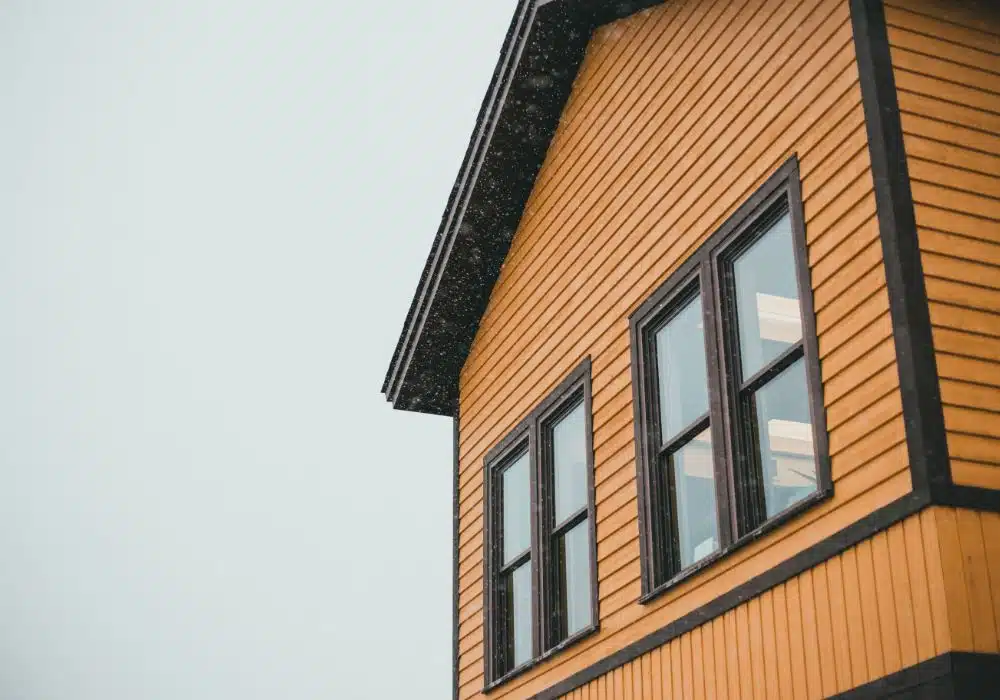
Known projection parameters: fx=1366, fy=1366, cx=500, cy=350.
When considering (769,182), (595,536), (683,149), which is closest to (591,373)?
(595,536)

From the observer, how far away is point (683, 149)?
34.5 ft

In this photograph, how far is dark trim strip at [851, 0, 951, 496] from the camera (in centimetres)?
710

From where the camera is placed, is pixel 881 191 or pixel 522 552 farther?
pixel 522 552

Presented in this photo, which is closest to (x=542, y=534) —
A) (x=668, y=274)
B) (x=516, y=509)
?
(x=516, y=509)

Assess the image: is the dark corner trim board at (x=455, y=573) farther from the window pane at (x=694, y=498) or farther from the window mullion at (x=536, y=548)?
the window pane at (x=694, y=498)

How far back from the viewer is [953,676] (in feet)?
21.5

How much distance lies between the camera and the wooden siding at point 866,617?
6.82 meters

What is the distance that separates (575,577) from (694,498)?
227 cm

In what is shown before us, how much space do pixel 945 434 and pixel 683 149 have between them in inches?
158

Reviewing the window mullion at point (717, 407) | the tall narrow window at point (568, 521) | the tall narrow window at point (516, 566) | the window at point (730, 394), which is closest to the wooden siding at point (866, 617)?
the window at point (730, 394)

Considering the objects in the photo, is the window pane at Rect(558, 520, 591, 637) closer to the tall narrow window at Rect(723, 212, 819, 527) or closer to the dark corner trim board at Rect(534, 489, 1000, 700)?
the dark corner trim board at Rect(534, 489, 1000, 700)

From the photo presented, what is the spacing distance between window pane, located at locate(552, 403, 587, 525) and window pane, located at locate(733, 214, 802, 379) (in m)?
2.64

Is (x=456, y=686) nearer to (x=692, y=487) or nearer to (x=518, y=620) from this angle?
(x=518, y=620)

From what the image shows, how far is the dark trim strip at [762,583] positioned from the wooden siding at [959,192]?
0.40 metres
